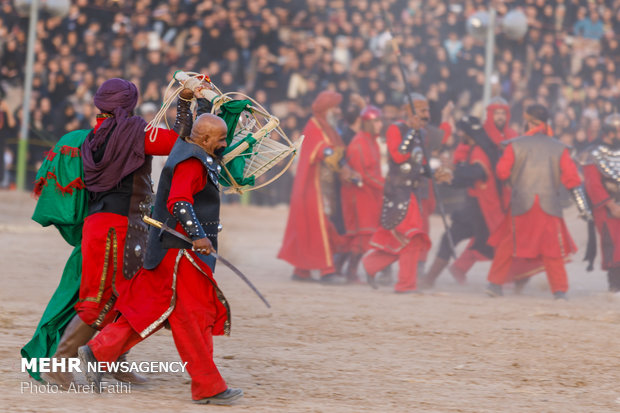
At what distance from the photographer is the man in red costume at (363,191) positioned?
1088 cm

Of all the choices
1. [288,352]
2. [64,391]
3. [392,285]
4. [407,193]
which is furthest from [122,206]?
[392,285]

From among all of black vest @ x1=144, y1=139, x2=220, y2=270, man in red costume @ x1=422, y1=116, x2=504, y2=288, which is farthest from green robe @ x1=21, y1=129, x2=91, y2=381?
man in red costume @ x1=422, y1=116, x2=504, y2=288

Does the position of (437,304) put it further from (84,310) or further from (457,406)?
(84,310)

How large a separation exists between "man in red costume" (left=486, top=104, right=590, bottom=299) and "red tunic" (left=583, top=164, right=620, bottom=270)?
0.48 m

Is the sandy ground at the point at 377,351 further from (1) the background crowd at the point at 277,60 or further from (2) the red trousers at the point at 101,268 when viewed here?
(1) the background crowd at the point at 277,60

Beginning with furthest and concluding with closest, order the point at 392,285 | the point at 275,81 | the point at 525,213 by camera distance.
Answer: the point at 275,81 → the point at 392,285 → the point at 525,213

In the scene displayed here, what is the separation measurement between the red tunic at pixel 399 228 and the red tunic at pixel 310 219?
77 cm

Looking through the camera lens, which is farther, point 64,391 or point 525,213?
point 525,213

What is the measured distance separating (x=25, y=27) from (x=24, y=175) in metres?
2.56

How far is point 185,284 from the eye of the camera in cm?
489

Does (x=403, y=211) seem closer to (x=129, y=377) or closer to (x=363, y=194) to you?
(x=363, y=194)

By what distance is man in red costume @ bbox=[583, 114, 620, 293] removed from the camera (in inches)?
399

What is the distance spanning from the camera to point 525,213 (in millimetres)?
9711

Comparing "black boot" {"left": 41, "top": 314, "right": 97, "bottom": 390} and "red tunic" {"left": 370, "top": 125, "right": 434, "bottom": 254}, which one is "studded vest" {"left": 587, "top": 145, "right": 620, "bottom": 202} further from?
"black boot" {"left": 41, "top": 314, "right": 97, "bottom": 390}
